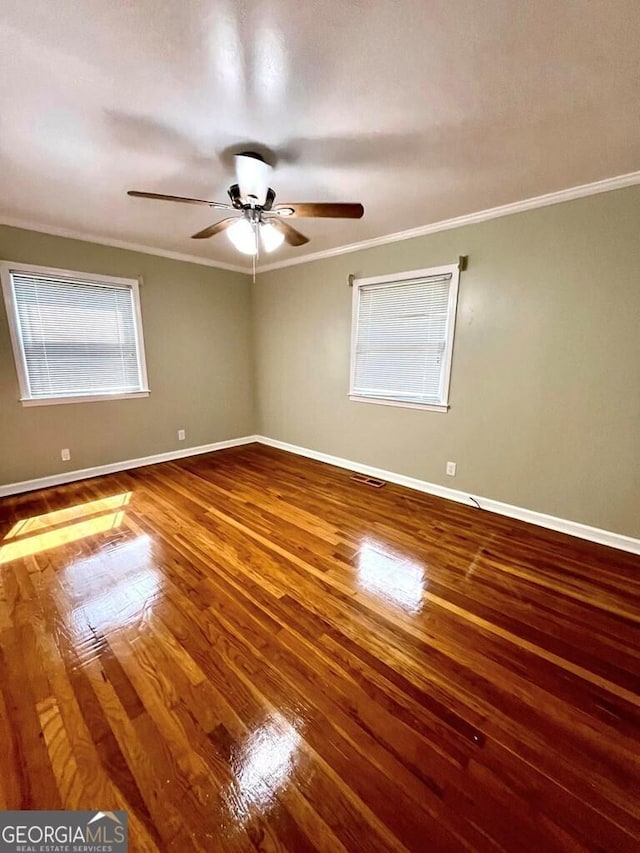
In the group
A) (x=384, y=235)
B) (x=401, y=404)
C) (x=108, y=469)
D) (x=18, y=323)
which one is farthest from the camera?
(x=108, y=469)

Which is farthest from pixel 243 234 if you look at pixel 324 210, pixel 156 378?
pixel 156 378

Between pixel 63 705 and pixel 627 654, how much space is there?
2498 mm

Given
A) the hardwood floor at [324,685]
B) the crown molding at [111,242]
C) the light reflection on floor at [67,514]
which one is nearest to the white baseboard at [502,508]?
the hardwood floor at [324,685]

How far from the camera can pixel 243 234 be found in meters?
2.24

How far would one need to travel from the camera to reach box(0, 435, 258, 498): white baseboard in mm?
3334

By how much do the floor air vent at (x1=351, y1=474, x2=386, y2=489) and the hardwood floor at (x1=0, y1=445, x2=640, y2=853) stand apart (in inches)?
36.6

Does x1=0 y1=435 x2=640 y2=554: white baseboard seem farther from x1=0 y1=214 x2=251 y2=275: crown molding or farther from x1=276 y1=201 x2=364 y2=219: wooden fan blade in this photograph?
x1=276 y1=201 x2=364 y2=219: wooden fan blade

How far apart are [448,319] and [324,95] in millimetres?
1982

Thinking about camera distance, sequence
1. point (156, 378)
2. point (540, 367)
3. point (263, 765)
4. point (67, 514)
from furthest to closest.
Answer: point (156, 378)
point (67, 514)
point (540, 367)
point (263, 765)

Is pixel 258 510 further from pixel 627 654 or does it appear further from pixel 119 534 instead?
pixel 627 654

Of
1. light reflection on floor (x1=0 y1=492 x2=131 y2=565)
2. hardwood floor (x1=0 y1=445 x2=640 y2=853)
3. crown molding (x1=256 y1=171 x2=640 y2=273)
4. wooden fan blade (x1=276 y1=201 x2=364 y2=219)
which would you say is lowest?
hardwood floor (x1=0 y1=445 x2=640 y2=853)

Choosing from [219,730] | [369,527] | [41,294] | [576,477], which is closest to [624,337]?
[576,477]

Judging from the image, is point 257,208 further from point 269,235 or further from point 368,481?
point 368,481

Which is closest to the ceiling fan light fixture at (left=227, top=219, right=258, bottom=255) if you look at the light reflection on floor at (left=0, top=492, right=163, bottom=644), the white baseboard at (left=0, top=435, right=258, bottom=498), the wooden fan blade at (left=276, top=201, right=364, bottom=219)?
the wooden fan blade at (left=276, top=201, right=364, bottom=219)
